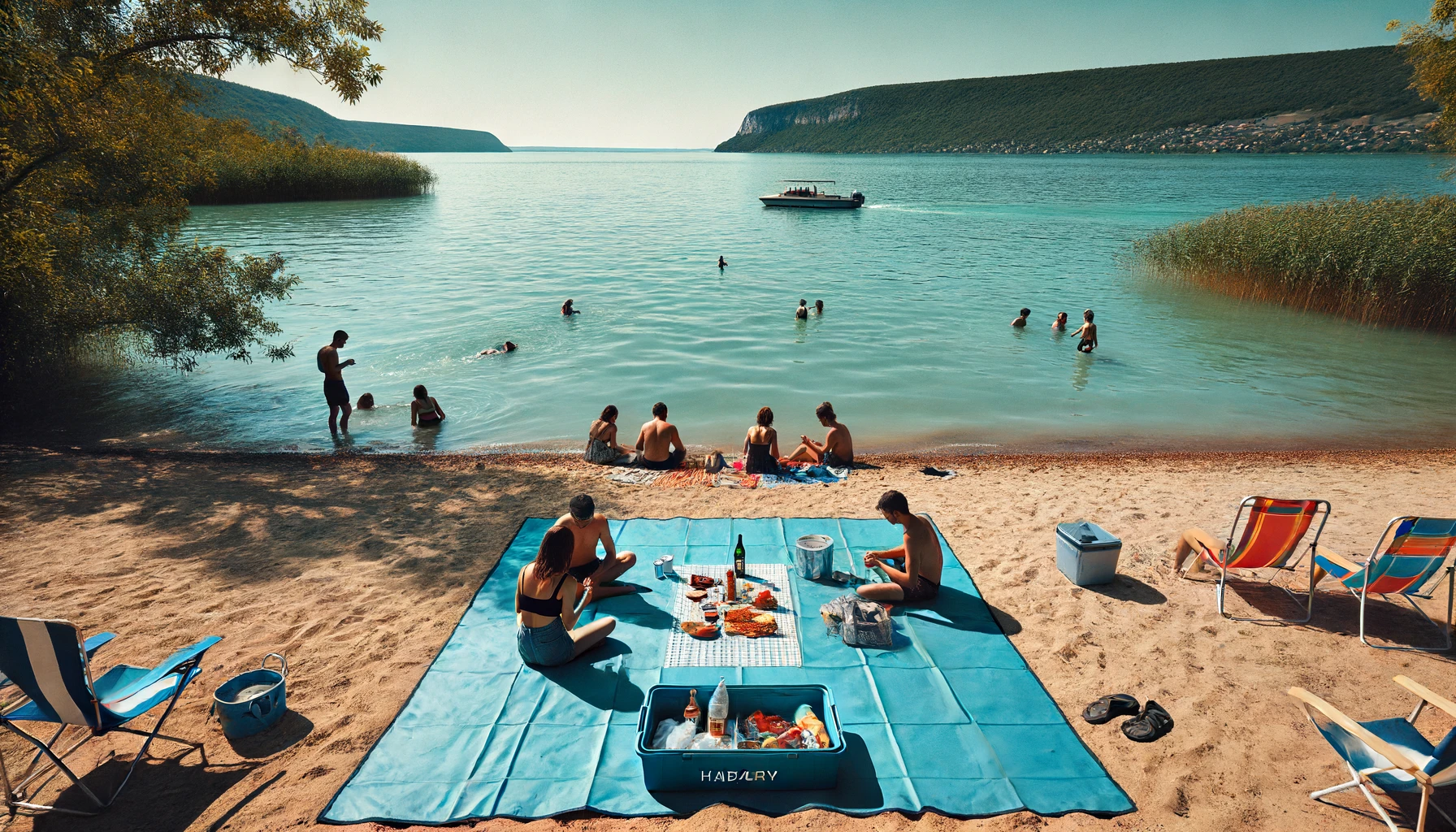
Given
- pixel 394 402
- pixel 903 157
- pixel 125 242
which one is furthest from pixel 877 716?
pixel 903 157

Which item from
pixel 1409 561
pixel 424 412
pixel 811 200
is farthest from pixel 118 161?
pixel 811 200

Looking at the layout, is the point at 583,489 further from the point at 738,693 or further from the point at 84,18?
the point at 84,18

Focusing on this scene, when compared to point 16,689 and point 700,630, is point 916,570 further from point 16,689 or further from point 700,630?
point 16,689

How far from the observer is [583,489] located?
32.9 ft

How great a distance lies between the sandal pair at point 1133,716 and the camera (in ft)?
16.7

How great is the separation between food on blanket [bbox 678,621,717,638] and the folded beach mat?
207 millimetres

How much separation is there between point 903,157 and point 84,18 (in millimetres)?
179914

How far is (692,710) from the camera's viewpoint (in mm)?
4887

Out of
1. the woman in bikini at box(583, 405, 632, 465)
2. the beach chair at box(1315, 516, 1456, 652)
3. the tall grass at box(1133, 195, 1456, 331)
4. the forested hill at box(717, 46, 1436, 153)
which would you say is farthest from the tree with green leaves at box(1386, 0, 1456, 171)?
the forested hill at box(717, 46, 1436, 153)

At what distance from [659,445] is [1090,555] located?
20.6 feet

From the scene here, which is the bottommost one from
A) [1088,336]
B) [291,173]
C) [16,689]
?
[16,689]

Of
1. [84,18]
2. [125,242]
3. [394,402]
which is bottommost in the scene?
[394,402]

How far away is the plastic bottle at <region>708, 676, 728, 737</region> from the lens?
4734 mm

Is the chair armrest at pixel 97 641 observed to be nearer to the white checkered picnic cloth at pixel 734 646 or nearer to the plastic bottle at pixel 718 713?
the white checkered picnic cloth at pixel 734 646
